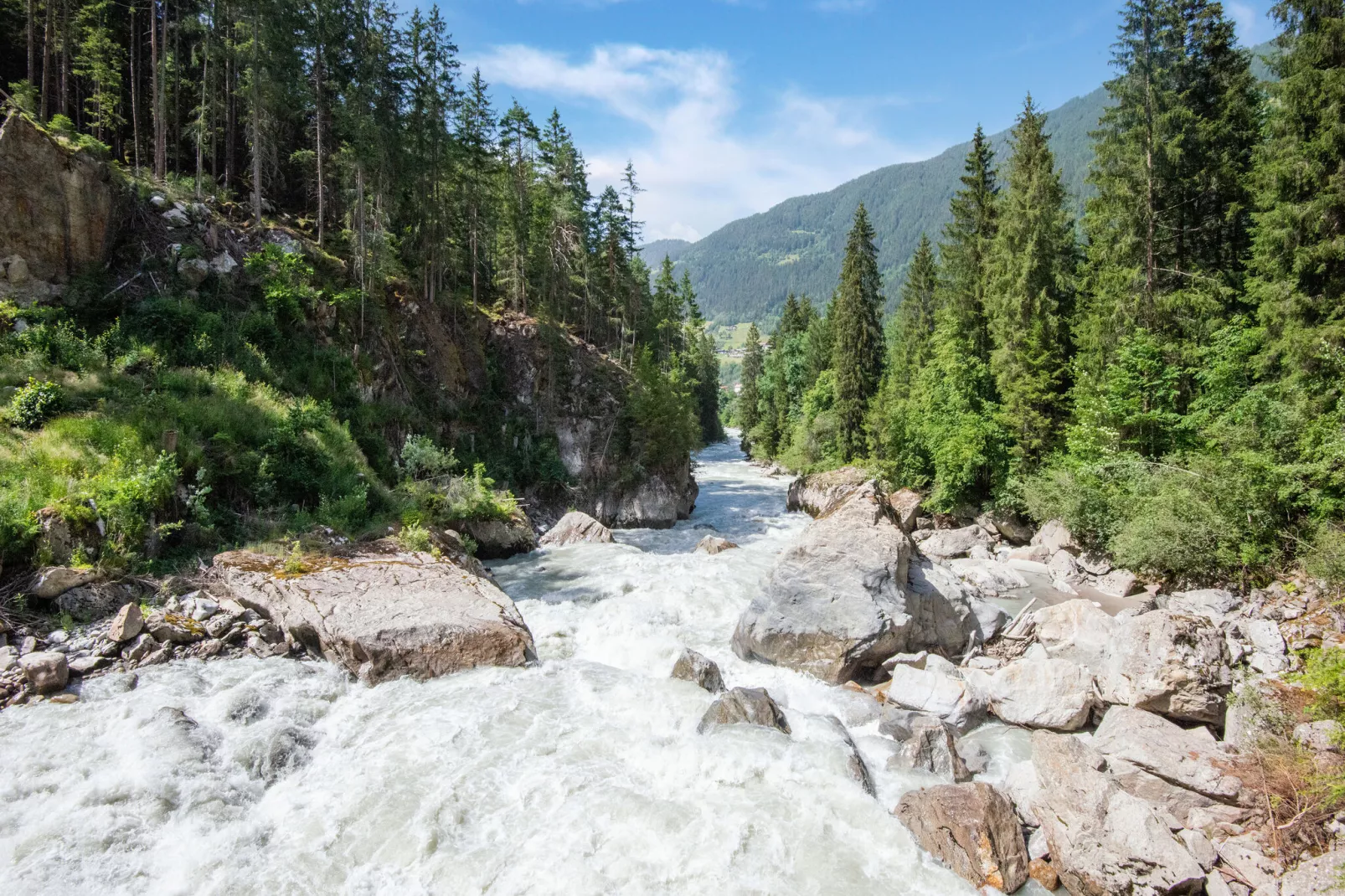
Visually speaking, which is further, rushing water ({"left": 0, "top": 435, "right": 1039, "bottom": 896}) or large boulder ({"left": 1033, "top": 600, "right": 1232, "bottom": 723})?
large boulder ({"left": 1033, "top": 600, "right": 1232, "bottom": 723})

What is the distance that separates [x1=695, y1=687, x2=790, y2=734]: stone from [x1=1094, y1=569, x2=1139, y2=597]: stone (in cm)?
1299

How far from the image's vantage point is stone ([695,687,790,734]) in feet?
30.9

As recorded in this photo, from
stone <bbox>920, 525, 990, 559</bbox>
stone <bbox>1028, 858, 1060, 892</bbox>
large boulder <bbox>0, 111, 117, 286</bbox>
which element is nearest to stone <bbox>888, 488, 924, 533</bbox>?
stone <bbox>920, 525, 990, 559</bbox>

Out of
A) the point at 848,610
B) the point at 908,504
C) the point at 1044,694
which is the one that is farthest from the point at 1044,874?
the point at 908,504

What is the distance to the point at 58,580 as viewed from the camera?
9.54 metres

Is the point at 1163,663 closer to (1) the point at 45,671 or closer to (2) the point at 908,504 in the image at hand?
(2) the point at 908,504

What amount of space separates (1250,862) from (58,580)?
17038 millimetres

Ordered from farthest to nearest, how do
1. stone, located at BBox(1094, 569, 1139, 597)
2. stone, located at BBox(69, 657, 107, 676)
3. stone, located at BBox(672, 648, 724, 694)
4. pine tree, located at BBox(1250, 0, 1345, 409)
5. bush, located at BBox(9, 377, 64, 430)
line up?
stone, located at BBox(1094, 569, 1139, 597) < pine tree, located at BBox(1250, 0, 1345, 409) < bush, located at BBox(9, 377, 64, 430) < stone, located at BBox(672, 648, 724, 694) < stone, located at BBox(69, 657, 107, 676)

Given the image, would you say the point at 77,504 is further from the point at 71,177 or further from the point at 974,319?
the point at 974,319

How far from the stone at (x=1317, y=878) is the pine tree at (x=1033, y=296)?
18810 millimetres

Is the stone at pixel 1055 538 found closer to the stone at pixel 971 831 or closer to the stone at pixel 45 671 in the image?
the stone at pixel 971 831

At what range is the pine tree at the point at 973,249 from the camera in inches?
1094

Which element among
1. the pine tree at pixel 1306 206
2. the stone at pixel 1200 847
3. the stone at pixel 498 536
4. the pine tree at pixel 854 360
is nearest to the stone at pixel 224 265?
the stone at pixel 498 536

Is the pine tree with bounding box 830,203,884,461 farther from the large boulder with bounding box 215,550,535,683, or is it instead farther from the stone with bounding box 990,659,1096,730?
the large boulder with bounding box 215,550,535,683
